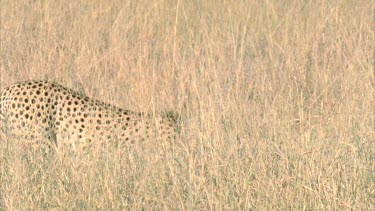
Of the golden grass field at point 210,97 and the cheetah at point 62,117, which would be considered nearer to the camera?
the golden grass field at point 210,97

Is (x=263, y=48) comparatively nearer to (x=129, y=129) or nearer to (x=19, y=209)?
(x=129, y=129)

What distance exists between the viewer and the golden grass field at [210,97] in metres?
3.34

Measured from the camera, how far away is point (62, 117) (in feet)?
15.5

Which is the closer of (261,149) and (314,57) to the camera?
(261,149)

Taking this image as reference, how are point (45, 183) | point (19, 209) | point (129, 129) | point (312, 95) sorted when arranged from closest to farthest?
point (19, 209) < point (45, 183) < point (129, 129) < point (312, 95)

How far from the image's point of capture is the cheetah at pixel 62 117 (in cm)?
452

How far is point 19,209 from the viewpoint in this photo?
10.6ft

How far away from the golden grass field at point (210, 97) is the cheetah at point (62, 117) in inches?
8.0

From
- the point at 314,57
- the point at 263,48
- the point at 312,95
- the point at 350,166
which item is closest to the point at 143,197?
the point at 350,166

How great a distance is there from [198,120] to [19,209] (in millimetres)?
1382

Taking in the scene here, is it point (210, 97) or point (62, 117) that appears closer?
point (210, 97)

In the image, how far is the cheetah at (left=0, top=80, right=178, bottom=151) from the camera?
14.8 ft

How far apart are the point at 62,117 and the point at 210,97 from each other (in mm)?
1023

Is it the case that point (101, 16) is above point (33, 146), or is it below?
above
